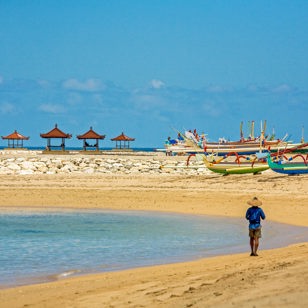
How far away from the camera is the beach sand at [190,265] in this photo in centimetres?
736

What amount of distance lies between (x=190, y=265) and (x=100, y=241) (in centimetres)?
452

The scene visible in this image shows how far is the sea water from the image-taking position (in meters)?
12.4

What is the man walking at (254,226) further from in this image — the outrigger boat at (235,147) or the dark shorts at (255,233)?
the outrigger boat at (235,147)

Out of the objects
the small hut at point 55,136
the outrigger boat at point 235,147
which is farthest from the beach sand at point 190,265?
the small hut at point 55,136

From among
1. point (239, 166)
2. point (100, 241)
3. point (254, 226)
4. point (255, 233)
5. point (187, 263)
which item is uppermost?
point (239, 166)

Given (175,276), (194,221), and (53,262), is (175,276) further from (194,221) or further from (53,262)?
(194,221)

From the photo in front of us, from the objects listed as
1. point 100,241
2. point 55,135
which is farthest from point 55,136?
point 100,241

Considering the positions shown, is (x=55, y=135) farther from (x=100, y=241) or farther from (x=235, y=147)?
(x=100, y=241)

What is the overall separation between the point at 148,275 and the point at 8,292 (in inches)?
81.7

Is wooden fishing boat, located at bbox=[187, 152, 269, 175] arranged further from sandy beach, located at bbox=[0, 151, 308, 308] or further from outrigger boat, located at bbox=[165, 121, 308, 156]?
outrigger boat, located at bbox=[165, 121, 308, 156]

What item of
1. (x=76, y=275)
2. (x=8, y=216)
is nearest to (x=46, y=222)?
(x=8, y=216)

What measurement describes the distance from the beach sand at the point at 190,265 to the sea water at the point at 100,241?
0.85m

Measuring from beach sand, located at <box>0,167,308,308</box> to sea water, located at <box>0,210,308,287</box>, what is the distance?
0.85 meters

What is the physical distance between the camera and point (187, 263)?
40.8ft
